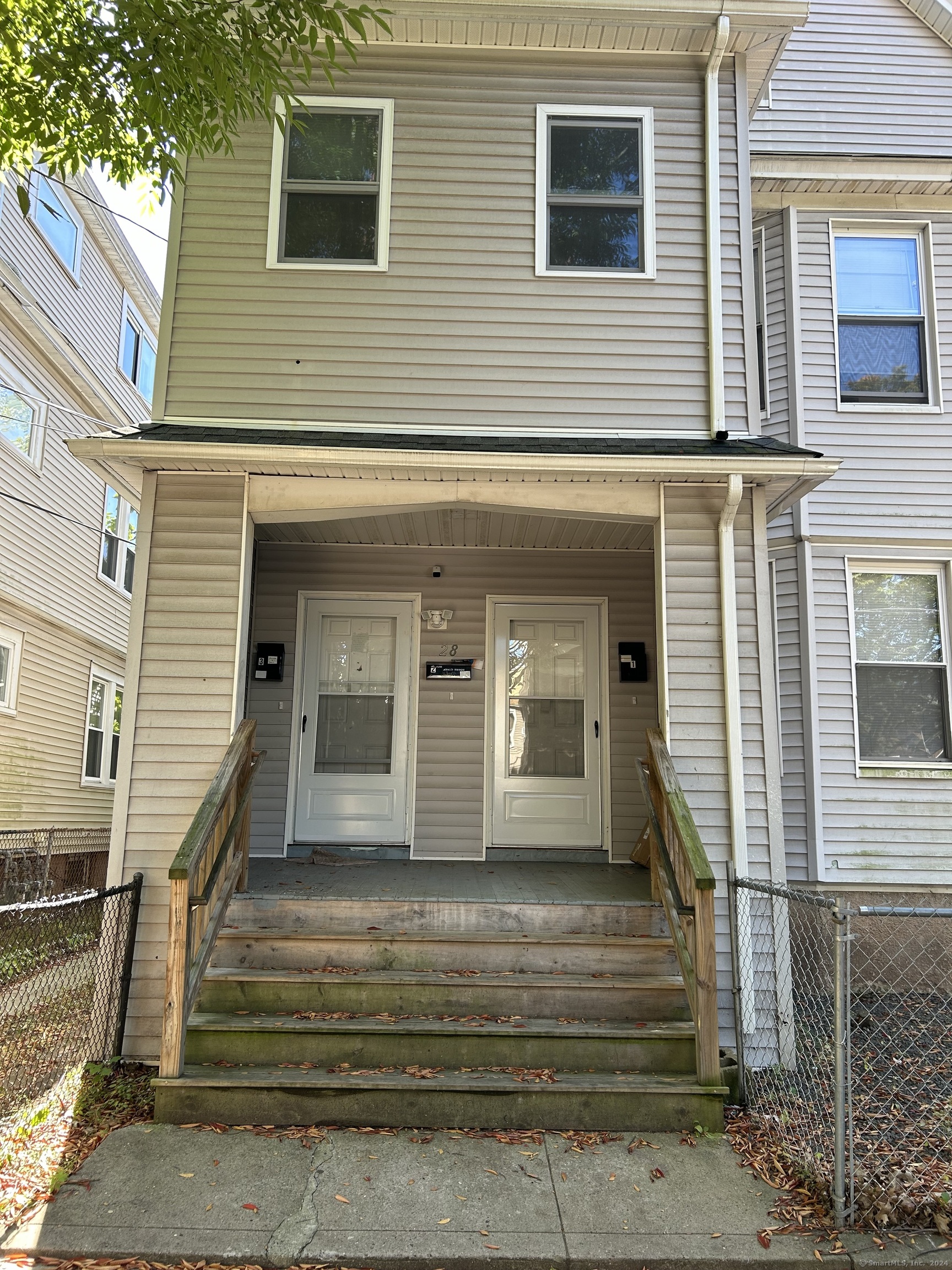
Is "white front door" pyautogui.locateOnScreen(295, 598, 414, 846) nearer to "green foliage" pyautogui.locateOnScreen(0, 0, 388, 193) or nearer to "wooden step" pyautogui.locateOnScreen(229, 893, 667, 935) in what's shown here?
"wooden step" pyautogui.locateOnScreen(229, 893, 667, 935)

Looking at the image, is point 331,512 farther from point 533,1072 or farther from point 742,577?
point 533,1072

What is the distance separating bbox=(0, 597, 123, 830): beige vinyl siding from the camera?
34.6 feet

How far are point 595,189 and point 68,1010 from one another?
6220mm

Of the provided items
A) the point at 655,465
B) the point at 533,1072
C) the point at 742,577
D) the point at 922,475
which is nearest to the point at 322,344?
the point at 655,465

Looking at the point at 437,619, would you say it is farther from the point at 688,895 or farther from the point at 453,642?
the point at 688,895

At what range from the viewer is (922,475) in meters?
7.34

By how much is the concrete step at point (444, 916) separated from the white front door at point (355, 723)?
1.98 metres

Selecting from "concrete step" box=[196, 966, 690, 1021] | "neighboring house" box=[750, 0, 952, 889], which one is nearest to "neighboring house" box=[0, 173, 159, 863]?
"concrete step" box=[196, 966, 690, 1021]

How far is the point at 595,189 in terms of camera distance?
600cm

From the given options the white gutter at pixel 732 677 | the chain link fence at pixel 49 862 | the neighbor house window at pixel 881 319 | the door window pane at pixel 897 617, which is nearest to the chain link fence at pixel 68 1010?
the chain link fence at pixel 49 862

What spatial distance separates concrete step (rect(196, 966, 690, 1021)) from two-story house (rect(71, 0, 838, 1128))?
0.05ft

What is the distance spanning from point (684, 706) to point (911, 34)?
6961mm

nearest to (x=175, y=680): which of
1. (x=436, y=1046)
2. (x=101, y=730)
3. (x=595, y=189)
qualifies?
(x=436, y=1046)

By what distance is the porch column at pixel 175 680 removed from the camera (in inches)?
201
